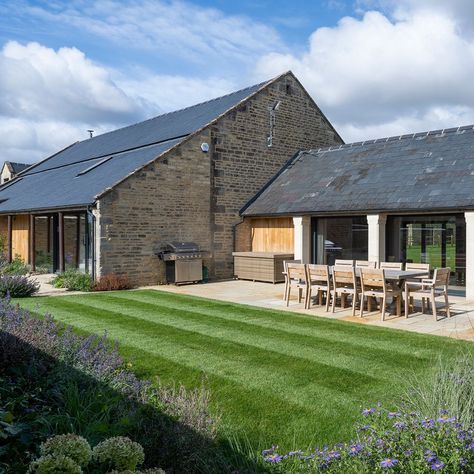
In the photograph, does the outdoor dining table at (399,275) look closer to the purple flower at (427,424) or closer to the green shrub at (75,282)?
the purple flower at (427,424)

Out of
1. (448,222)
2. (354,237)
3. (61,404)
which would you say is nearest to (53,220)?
(354,237)

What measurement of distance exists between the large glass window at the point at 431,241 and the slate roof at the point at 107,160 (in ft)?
25.8

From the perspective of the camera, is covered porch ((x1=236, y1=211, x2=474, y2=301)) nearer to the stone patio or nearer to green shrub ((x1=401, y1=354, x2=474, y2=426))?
the stone patio

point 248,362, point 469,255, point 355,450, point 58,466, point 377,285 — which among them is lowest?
point 248,362

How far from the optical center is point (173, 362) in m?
6.52

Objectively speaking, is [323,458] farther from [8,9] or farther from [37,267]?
[37,267]

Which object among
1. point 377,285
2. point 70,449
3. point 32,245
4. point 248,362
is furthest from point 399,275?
point 32,245

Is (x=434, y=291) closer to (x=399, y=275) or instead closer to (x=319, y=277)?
(x=399, y=275)

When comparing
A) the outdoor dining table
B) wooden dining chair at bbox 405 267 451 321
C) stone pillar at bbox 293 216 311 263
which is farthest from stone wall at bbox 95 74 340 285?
wooden dining chair at bbox 405 267 451 321

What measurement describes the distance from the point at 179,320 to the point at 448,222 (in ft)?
25.2

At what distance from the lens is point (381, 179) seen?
14.8 m

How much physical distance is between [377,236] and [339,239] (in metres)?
2.11

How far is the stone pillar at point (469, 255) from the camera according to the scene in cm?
1190

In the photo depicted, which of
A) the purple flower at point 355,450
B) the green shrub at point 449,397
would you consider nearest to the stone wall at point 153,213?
the green shrub at point 449,397
